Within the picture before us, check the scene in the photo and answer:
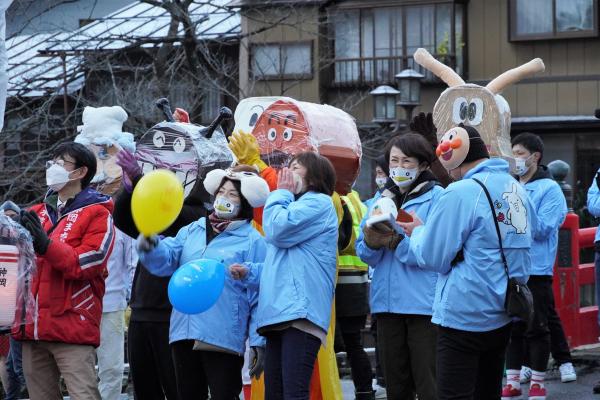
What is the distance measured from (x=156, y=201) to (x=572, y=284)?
621 cm

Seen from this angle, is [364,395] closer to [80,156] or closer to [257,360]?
[257,360]

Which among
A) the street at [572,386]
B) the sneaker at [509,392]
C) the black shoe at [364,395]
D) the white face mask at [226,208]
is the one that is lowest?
the street at [572,386]

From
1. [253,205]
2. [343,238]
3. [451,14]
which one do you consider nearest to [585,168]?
[451,14]

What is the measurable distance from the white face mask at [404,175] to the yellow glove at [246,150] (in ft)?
3.07

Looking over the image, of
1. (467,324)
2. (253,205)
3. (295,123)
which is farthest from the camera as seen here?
(295,123)

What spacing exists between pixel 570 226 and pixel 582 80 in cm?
1236

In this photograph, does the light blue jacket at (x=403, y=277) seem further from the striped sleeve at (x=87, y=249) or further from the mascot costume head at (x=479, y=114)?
the striped sleeve at (x=87, y=249)

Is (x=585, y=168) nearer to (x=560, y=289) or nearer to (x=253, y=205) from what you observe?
(x=560, y=289)

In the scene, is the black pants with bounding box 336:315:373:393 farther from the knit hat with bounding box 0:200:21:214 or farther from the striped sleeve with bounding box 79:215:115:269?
the knit hat with bounding box 0:200:21:214

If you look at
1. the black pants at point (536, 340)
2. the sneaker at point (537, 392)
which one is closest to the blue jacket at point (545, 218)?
the black pants at point (536, 340)

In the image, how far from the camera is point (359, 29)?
2439 centimetres

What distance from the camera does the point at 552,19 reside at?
2292cm

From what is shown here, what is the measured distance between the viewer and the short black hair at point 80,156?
23.4 feet

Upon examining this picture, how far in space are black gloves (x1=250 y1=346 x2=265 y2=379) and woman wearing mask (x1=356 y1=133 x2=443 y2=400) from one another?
80cm
